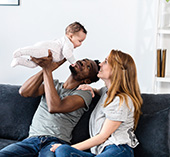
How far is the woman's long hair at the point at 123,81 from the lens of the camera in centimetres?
193

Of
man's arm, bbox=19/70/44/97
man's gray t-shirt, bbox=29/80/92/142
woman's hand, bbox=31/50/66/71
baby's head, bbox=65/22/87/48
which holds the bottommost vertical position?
man's gray t-shirt, bbox=29/80/92/142

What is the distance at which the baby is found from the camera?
185cm

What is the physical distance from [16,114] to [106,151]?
0.85 metres

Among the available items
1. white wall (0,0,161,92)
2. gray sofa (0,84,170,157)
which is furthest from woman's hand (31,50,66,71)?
white wall (0,0,161,92)

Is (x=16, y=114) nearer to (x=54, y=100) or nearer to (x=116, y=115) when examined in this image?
(x=54, y=100)

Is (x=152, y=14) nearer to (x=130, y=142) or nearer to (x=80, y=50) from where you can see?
(x=80, y=50)

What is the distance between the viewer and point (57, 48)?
193 cm

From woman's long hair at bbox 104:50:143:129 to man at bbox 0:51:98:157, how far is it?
0.75 feet

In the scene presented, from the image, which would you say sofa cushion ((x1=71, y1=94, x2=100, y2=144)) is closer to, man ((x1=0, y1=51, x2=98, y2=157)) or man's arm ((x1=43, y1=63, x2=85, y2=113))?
man ((x1=0, y1=51, x2=98, y2=157))

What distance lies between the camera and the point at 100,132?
6.23ft

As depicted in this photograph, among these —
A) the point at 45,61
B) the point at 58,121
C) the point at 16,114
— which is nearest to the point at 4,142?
the point at 16,114

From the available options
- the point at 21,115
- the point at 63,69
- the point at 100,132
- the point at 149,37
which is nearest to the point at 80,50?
the point at 63,69

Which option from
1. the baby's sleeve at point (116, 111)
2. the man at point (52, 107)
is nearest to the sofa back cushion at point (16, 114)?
the man at point (52, 107)

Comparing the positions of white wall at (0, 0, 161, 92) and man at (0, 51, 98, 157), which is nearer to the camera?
man at (0, 51, 98, 157)
